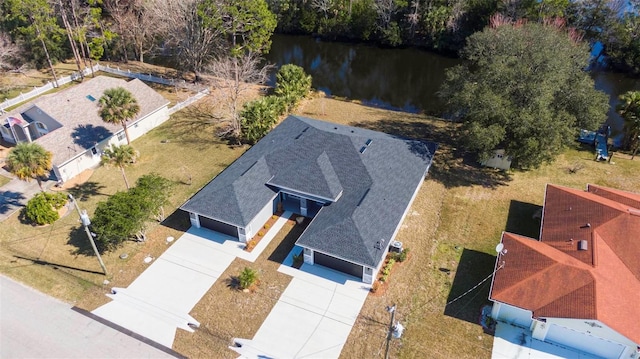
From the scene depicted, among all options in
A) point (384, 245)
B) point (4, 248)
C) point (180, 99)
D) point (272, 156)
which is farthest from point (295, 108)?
point (4, 248)

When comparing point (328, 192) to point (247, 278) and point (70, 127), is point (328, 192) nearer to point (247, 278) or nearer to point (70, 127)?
point (247, 278)

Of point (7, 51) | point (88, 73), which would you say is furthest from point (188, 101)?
point (7, 51)

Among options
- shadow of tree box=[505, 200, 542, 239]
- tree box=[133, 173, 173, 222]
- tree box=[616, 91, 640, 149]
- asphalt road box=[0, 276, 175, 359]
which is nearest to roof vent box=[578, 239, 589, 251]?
shadow of tree box=[505, 200, 542, 239]

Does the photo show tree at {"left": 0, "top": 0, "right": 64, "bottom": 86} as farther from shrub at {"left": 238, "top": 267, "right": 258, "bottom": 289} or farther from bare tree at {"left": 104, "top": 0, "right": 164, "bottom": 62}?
Result: shrub at {"left": 238, "top": 267, "right": 258, "bottom": 289}

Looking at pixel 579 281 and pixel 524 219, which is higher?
pixel 579 281

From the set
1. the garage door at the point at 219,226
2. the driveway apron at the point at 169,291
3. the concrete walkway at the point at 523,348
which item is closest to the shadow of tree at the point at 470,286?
the concrete walkway at the point at 523,348

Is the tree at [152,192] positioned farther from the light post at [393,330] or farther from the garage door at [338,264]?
the light post at [393,330]
